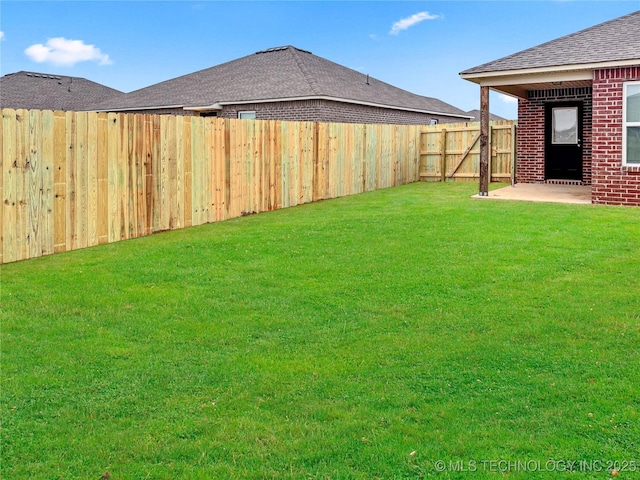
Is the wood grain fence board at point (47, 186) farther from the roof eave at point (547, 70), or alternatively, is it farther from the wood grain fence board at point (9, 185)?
the roof eave at point (547, 70)

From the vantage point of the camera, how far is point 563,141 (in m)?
19.6

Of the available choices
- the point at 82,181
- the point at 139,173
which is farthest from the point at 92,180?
the point at 139,173

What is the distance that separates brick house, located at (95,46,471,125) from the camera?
2495 centimetres

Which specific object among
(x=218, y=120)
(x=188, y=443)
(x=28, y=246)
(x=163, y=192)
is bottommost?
(x=188, y=443)

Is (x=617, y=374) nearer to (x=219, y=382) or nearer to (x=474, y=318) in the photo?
(x=474, y=318)

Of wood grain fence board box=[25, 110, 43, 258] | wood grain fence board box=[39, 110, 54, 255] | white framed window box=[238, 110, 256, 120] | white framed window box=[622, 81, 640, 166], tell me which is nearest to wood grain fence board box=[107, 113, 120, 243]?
wood grain fence board box=[39, 110, 54, 255]

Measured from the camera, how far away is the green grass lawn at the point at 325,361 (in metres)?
3.75

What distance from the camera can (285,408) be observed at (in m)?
4.34

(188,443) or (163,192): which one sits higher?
(163,192)

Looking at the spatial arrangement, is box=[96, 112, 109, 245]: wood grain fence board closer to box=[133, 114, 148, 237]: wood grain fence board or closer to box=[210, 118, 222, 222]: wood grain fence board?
box=[133, 114, 148, 237]: wood grain fence board

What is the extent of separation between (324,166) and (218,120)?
4.10 metres

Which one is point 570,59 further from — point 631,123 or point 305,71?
point 305,71

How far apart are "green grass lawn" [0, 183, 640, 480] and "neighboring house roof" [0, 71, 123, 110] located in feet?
81.3

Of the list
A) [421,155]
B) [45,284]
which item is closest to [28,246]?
[45,284]
